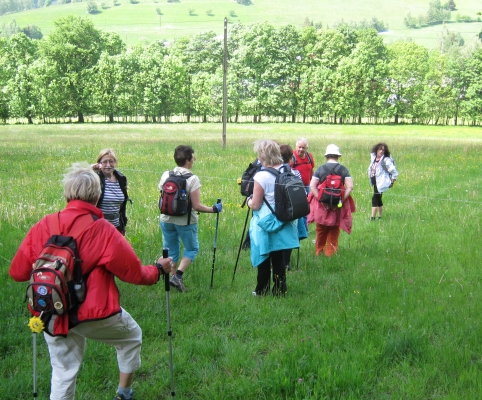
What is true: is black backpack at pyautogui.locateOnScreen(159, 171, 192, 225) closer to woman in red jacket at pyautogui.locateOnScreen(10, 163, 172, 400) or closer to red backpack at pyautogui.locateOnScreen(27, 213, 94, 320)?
woman in red jacket at pyautogui.locateOnScreen(10, 163, 172, 400)

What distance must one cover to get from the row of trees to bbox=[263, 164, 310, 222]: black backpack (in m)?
70.6

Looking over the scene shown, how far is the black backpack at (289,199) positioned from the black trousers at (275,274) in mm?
572

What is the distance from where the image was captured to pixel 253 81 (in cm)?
7900

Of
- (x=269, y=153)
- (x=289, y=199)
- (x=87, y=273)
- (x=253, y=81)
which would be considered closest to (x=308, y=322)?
(x=289, y=199)

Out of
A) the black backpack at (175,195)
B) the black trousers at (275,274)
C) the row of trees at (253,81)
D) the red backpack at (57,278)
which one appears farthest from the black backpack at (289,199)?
the row of trees at (253,81)

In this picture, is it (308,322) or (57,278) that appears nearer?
(57,278)

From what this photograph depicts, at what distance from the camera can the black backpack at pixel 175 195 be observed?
637 centimetres

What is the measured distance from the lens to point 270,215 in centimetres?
629

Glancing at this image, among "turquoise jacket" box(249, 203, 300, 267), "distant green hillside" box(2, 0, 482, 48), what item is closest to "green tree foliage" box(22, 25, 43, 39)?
"distant green hillside" box(2, 0, 482, 48)

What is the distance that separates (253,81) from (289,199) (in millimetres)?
75264

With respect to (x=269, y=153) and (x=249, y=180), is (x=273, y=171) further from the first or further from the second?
(x=249, y=180)

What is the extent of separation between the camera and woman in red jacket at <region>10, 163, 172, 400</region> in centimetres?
327

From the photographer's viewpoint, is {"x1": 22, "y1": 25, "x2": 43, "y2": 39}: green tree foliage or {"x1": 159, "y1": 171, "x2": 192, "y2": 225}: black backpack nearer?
{"x1": 159, "y1": 171, "x2": 192, "y2": 225}: black backpack

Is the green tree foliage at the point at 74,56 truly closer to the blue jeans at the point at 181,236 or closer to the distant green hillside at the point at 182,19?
the blue jeans at the point at 181,236
